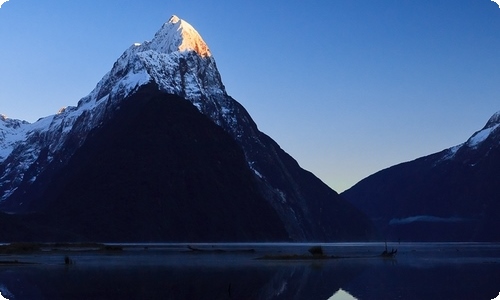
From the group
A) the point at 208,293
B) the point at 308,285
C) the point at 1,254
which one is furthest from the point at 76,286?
the point at 1,254

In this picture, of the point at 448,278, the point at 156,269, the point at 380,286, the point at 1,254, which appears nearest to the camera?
the point at 380,286

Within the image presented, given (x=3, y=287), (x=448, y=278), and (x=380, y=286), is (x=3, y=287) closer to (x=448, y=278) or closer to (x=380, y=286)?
(x=380, y=286)

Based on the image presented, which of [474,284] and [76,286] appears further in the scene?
[474,284]

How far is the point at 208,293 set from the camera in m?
64.6

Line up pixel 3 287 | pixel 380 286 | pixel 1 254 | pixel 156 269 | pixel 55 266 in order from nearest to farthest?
pixel 3 287 < pixel 380 286 < pixel 156 269 < pixel 55 266 < pixel 1 254

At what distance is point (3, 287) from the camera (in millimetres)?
69000

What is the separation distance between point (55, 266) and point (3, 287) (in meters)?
33.3

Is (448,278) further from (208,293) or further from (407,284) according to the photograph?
(208,293)

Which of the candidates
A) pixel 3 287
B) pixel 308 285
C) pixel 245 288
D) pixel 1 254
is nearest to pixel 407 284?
pixel 308 285

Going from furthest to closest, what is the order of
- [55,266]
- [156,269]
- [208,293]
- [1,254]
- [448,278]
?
[1,254] < [55,266] < [156,269] < [448,278] < [208,293]

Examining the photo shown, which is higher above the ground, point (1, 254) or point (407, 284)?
point (1, 254)

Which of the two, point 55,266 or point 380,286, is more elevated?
point 55,266

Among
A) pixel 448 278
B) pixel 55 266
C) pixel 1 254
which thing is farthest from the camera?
pixel 1 254

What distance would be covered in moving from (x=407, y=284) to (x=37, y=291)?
3641 cm
